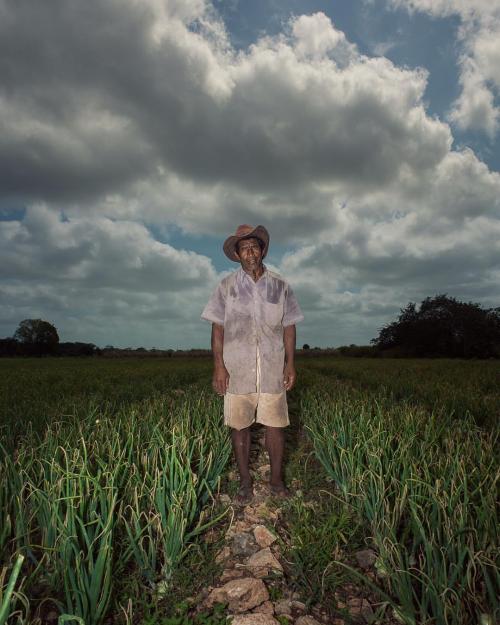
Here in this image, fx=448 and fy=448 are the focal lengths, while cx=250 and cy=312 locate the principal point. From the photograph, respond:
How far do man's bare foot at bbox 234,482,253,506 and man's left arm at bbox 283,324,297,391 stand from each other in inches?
36.4

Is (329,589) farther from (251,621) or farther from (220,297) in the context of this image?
(220,297)

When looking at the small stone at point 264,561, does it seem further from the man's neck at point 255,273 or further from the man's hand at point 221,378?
the man's neck at point 255,273

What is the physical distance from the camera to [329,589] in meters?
2.55

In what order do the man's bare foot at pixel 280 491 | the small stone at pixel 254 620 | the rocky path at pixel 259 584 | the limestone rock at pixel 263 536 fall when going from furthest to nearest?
the man's bare foot at pixel 280 491 → the limestone rock at pixel 263 536 → the rocky path at pixel 259 584 → the small stone at pixel 254 620

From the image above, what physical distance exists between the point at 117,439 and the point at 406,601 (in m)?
2.18

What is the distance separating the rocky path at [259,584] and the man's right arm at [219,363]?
105cm

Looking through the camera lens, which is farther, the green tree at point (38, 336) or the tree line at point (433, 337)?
the green tree at point (38, 336)

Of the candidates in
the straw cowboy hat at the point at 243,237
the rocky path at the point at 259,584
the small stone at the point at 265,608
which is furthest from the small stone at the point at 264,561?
the straw cowboy hat at the point at 243,237

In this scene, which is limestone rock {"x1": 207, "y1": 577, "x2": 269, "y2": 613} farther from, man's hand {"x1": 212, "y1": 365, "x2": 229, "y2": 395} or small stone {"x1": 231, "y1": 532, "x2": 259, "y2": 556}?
man's hand {"x1": 212, "y1": 365, "x2": 229, "y2": 395}

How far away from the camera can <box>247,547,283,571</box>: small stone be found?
273cm

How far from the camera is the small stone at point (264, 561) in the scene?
2730 millimetres

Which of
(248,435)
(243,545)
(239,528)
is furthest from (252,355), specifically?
(243,545)

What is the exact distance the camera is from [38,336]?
58250 millimetres

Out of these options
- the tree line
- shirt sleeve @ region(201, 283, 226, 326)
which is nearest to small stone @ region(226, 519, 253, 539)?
shirt sleeve @ region(201, 283, 226, 326)
